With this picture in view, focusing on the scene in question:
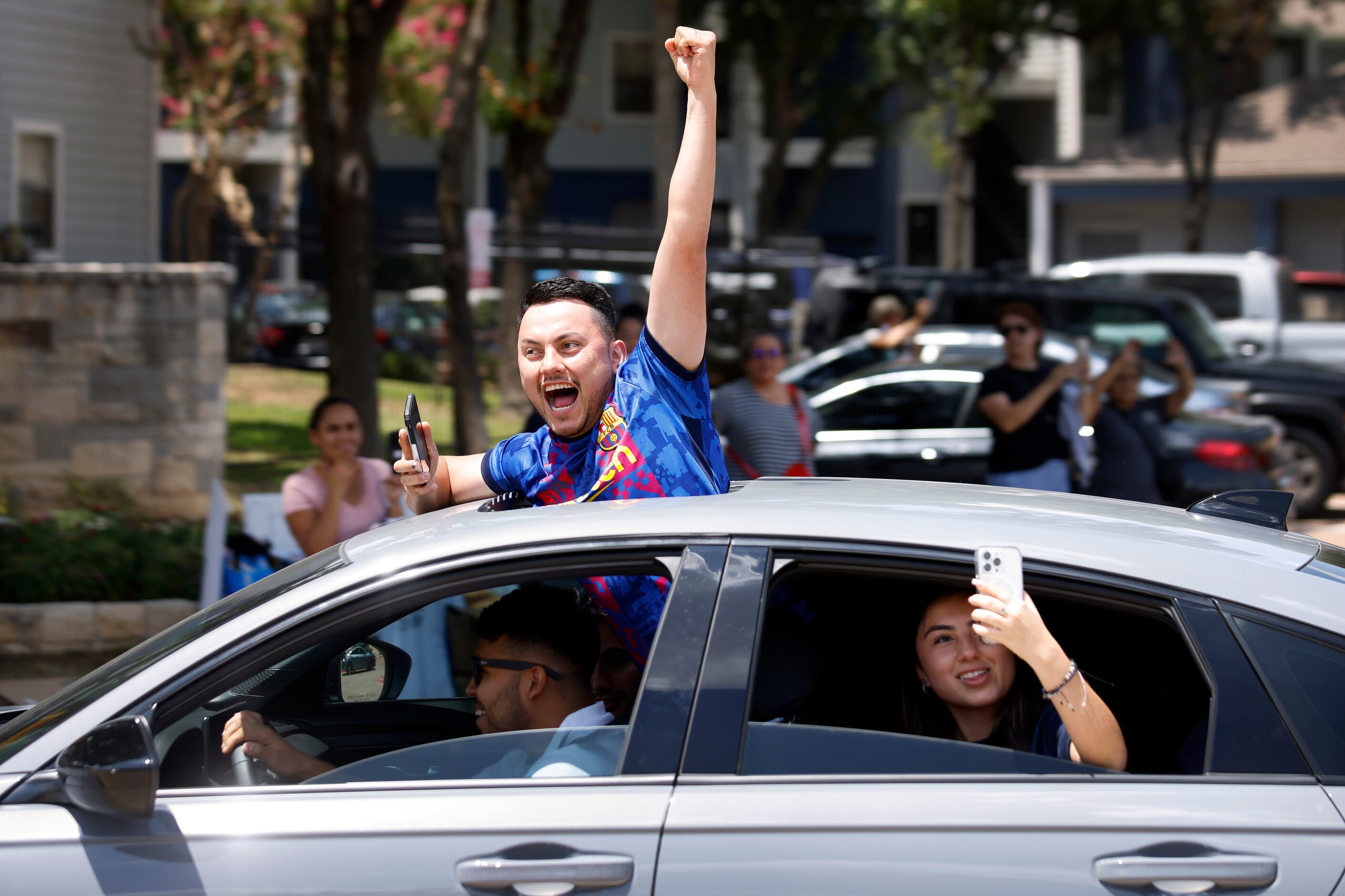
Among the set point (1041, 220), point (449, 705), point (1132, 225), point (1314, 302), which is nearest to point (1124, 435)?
point (449, 705)

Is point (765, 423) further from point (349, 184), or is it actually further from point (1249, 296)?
point (1249, 296)

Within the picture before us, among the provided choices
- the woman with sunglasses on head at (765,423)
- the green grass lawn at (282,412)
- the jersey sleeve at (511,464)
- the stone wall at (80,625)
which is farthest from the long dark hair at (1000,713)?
the green grass lawn at (282,412)

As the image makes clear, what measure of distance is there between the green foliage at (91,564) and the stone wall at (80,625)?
7.2 inches

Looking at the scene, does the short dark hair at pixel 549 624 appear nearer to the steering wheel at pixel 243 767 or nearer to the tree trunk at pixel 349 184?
the steering wheel at pixel 243 767

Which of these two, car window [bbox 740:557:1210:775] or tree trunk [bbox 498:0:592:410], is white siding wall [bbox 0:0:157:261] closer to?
tree trunk [bbox 498:0:592:410]

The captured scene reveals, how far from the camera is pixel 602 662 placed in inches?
114

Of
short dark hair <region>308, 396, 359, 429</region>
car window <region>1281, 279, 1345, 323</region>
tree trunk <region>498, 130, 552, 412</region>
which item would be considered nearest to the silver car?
short dark hair <region>308, 396, 359, 429</region>

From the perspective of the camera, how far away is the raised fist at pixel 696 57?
2932 mm

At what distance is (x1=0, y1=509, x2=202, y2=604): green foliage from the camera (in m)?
7.13

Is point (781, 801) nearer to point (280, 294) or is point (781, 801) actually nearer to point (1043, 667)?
point (1043, 667)

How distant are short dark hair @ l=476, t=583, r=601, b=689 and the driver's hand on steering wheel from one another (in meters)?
0.43

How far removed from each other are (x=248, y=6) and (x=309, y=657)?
16.0 metres

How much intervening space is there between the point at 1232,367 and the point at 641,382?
32.8 ft

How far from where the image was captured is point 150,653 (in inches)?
107
